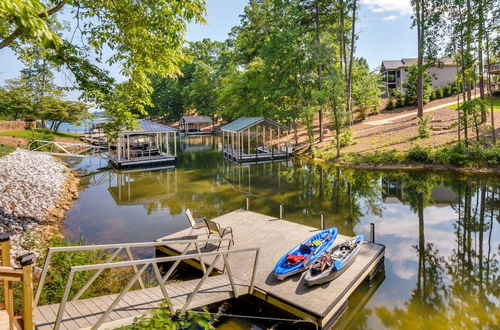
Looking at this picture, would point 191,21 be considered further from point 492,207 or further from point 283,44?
point 283,44

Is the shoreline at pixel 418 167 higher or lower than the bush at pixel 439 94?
lower

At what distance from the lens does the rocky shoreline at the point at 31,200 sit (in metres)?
9.24

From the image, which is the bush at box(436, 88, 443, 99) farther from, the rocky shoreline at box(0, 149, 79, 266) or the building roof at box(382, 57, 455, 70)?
the rocky shoreline at box(0, 149, 79, 266)

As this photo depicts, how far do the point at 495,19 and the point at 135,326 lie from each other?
22689 millimetres

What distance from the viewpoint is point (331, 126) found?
116 feet

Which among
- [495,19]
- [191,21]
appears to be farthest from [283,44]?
[191,21]

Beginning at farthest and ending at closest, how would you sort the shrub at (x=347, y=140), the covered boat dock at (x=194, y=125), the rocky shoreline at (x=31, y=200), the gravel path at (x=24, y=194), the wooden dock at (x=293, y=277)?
the covered boat dock at (x=194, y=125) < the shrub at (x=347, y=140) < the gravel path at (x=24, y=194) < the rocky shoreline at (x=31, y=200) < the wooden dock at (x=293, y=277)

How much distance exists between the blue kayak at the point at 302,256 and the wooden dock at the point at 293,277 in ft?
0.63

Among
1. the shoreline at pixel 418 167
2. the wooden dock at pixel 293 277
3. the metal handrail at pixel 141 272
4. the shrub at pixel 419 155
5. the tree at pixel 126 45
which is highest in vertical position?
the tree at pixel 126 45

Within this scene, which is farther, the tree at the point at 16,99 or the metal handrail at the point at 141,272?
the tree at the point at 16,99

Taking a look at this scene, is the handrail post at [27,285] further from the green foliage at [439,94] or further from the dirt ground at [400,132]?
the green foliage at [439,94]

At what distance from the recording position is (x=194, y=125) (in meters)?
56.3

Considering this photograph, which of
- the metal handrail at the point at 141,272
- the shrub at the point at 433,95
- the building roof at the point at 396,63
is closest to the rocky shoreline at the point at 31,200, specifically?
the metal handrail at the point at 141,272

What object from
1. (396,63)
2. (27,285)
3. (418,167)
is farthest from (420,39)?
(396,63)
